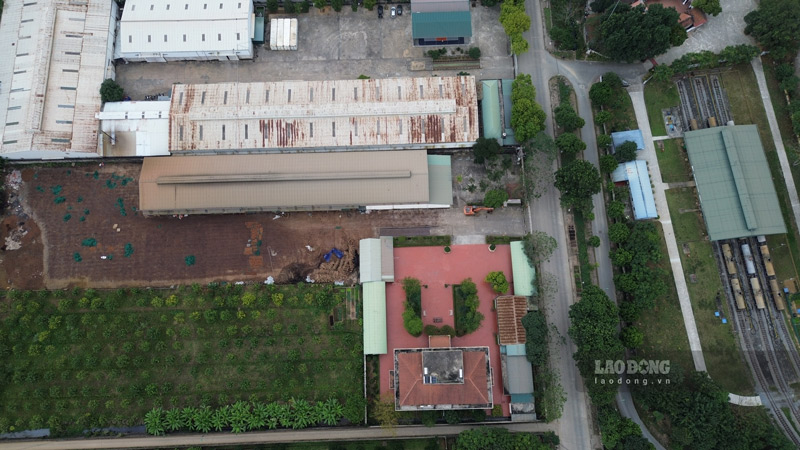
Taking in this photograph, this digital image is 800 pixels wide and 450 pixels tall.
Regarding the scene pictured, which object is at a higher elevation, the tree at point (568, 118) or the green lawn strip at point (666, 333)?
the tree at point (568, 118)

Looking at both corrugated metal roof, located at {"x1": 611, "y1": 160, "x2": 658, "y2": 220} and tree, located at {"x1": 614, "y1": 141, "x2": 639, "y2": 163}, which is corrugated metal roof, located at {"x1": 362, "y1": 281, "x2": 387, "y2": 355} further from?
tree, located at {"x1": 614, "y1": 141, "x2": 639, "y2": 163}

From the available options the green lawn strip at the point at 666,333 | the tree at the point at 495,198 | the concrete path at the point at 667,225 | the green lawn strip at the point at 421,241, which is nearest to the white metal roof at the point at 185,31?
the green lawn strip at the point at 421,241

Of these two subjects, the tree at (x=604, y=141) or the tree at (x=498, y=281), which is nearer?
the tree at (x=498, y=281)

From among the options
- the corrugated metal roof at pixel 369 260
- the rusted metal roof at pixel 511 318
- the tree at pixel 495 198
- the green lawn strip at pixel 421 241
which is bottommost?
the rusted metal roof at pixel 511 318

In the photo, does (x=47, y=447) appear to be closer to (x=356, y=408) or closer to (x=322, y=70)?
(x=356, y=408)

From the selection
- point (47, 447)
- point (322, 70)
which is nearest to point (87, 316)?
point (47, 447)

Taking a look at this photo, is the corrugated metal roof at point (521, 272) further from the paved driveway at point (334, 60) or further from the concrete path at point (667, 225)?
the paved driveway at point (334, 60)
